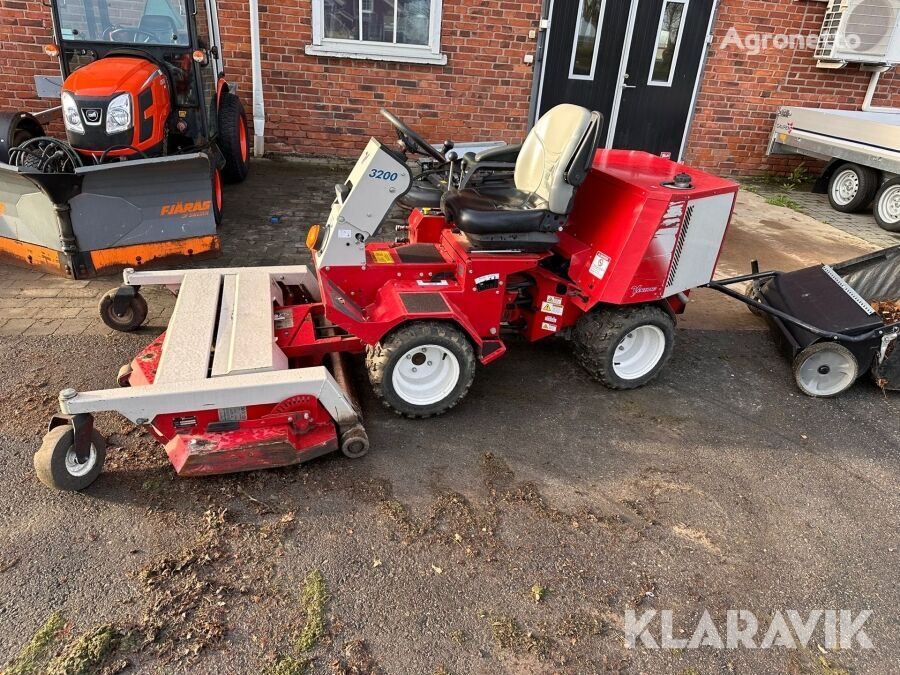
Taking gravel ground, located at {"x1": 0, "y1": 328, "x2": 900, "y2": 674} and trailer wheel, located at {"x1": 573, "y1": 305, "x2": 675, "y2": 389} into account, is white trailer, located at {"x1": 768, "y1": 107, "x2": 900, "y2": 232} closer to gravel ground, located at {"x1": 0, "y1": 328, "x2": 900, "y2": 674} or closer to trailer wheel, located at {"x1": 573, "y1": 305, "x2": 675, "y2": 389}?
Answer: gravel ground, located at {"x1": 0, "y1": 328, "x2": 900, "y2": 674}

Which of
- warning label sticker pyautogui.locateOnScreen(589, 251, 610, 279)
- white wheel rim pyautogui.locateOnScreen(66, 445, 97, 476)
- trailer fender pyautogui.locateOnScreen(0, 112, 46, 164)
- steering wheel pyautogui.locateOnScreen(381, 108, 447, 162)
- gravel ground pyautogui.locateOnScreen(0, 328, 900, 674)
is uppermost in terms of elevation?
steering wheel pyautogui.locateOnScreen(381, 108, 447, 162)

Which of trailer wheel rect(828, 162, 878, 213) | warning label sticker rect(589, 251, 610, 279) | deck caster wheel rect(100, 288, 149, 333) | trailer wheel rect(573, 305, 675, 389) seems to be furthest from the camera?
trailer wheel rect(828, 162, 878, 213)

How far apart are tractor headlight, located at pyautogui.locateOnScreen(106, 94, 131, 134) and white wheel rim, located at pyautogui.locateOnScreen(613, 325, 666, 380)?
411cm

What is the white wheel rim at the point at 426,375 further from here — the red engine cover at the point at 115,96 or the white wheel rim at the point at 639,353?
the red engine cover at the point at 115,96

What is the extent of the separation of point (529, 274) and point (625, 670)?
217 centimetres

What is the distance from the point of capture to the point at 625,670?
2.13 meters

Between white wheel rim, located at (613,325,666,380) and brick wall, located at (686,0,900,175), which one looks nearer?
white wheel rim, located at (613,325,666,380)

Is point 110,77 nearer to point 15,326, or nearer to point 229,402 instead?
point 15,326

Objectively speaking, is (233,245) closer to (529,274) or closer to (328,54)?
Answer: (529,274)

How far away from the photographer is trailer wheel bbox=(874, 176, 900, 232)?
7.41m

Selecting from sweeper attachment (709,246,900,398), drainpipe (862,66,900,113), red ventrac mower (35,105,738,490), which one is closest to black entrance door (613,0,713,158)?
drainpipe (862,66,900,113)

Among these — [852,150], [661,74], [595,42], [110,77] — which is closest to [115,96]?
[110,77]

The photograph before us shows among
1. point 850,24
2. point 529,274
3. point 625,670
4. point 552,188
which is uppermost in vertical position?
point 850,24

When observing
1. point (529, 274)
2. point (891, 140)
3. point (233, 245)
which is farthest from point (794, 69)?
point (233, 245)
